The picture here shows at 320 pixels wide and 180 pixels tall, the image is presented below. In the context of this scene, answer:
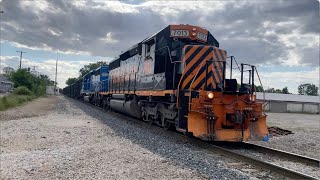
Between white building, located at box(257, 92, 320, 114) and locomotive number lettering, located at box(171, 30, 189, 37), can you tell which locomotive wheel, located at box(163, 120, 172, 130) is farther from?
white building, located at box(257, 92, 320, 114)

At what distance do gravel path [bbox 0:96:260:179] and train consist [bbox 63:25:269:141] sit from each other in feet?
2.74

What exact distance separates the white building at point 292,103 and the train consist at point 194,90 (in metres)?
52.6

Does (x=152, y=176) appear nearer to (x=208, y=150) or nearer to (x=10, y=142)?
(x=208, y=150)

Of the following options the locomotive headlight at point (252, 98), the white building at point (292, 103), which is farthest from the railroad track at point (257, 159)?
the white building at point (292, 103)

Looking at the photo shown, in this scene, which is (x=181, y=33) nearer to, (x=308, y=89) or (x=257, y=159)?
(x=257, y=159)

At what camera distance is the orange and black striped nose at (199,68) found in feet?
34.6

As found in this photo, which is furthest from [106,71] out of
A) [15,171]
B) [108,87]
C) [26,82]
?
[26,82]

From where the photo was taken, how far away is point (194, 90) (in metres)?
9.83

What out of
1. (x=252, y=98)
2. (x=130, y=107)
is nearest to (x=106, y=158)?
(x=252, y=98)

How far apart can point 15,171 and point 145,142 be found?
4266 millimetres

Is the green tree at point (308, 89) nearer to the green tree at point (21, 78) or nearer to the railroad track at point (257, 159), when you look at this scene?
the green tree at point (21, 78)

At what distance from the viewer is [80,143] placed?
377 inches

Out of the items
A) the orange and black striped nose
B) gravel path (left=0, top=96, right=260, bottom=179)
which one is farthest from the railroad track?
the orange and black striped nose

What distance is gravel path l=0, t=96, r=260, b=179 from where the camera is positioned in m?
6.19
